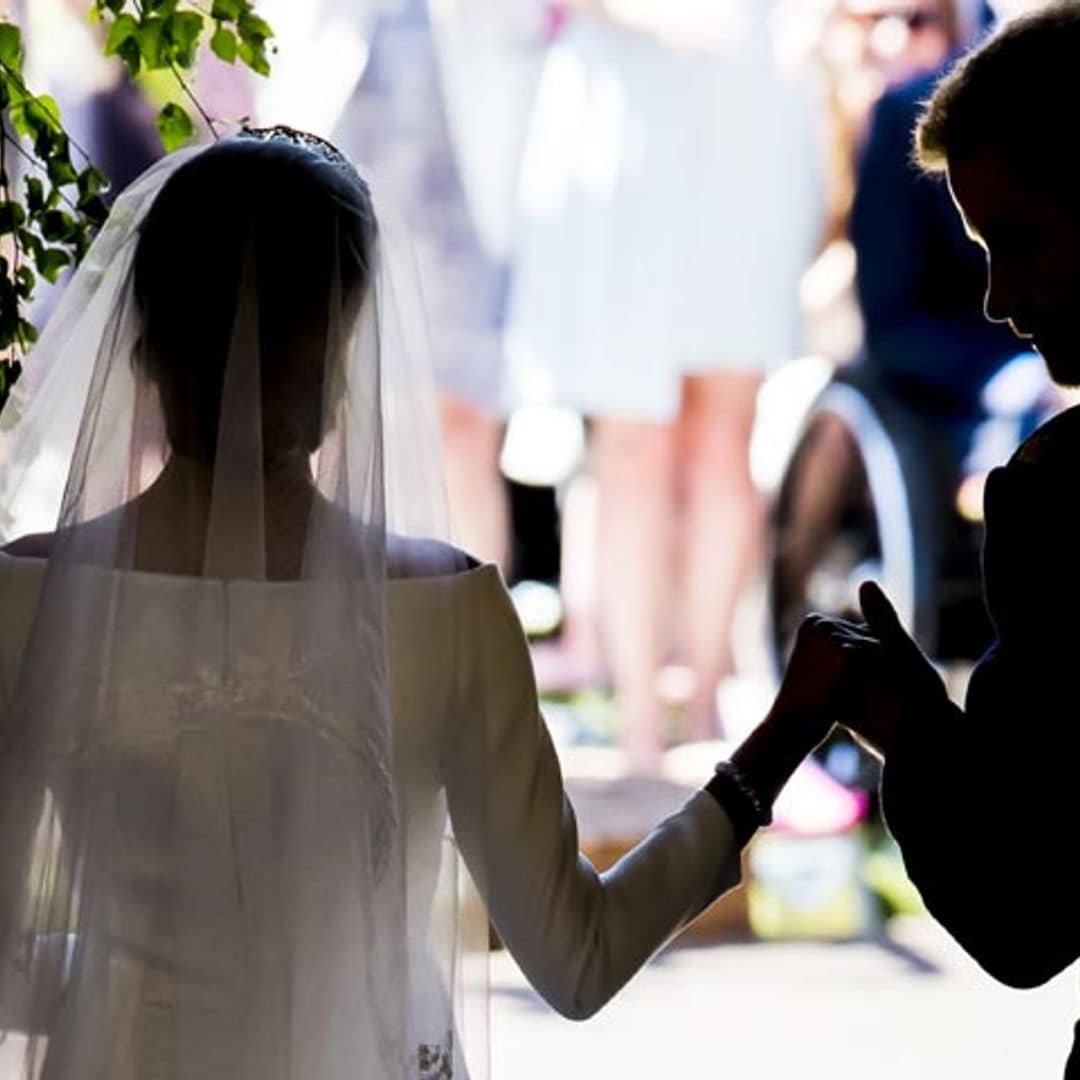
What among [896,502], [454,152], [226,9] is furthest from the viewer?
[896,502]

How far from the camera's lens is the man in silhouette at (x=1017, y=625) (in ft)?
4.17

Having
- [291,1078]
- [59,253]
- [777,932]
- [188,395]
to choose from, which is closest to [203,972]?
[291,1078]

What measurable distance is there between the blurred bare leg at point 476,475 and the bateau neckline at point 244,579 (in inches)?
105

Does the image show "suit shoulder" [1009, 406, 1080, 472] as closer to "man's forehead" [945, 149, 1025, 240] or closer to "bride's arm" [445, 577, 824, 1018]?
"man's forehead" [945, 149, 1025, 240]

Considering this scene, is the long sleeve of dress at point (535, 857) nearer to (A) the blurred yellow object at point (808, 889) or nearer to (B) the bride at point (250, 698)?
(B) the bride at point (250, 698)

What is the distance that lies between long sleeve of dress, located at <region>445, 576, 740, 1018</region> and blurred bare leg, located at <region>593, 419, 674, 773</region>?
275 centimetres

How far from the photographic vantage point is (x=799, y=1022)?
3582mm

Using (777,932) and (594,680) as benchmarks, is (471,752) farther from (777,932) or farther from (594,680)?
(594,680)

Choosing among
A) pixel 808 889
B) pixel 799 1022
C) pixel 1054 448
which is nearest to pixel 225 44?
pixel 1054 448

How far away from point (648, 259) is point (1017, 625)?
2.98 metres

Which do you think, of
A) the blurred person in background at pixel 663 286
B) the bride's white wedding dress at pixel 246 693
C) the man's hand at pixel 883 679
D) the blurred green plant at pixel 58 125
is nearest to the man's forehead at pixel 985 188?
the man's hand at pixel 883 679

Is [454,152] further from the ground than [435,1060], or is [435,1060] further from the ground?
[435,1060]

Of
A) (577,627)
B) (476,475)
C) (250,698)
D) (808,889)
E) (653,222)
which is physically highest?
(250,698)

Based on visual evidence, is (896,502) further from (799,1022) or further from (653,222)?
(799,1022)
